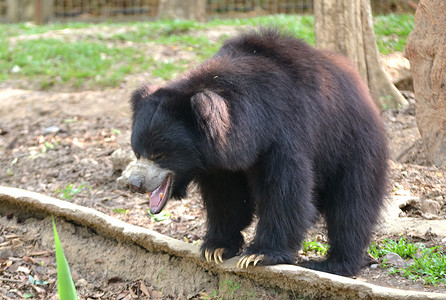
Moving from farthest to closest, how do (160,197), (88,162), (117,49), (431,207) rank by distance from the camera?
(117,49) < (88,162) < (431,207) < (160,197)

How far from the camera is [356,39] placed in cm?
567

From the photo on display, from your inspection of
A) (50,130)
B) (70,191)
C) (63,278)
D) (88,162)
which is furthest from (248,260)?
(50,130)

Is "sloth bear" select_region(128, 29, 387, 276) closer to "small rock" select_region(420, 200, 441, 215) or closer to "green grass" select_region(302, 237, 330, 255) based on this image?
"green grass" select_region(302, 237, 330, 255)

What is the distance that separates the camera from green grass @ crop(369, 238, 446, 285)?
3.21 m

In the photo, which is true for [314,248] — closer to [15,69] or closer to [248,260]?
[248,260]

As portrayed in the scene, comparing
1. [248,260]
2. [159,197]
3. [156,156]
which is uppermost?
[156,156]

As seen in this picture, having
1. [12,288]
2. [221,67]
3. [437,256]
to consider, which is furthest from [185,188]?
[437,256]

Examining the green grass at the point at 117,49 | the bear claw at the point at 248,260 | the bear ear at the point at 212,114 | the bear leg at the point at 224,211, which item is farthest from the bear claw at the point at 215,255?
the green grass at the point at 117,49

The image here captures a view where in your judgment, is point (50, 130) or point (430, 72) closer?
point (430, 72)

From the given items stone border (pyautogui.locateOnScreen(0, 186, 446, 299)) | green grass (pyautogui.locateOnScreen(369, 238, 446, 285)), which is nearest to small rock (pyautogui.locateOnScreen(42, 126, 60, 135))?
stone border (pyautogui.locateOnScreen(0, 186, 446, 299))

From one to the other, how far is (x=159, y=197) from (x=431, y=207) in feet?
6.96

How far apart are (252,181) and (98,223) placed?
1.18 metres

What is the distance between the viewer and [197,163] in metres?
3.20

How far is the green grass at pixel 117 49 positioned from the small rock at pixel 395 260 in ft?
13.4
